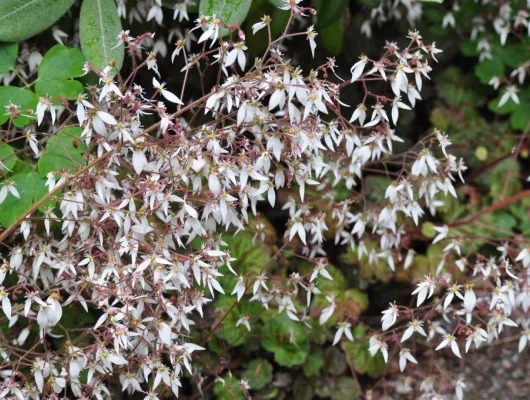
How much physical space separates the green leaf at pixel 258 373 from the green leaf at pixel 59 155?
71cm

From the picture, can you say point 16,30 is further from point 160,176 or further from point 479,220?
point 479,220

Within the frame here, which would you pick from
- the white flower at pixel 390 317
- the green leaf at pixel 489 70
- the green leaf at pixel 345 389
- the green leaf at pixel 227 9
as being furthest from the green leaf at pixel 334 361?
the green leaf at pixel 489 70

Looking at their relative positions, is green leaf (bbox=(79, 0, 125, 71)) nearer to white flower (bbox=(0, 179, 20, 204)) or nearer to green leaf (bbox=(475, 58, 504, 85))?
white flower (bbox=(0, 179, 20, 204))

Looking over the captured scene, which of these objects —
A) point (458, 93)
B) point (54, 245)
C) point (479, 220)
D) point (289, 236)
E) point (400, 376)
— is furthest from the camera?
point (458, 93)

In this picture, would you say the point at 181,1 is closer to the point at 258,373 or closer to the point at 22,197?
the point at 22,197

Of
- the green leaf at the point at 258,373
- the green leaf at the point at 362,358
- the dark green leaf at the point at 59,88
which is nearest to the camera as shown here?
the dark green leaf at the point at 59,88

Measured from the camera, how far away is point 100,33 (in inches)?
57.0

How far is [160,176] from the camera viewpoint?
4.31ft

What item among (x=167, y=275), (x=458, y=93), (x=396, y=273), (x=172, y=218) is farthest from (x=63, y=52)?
(x=458, y=93)

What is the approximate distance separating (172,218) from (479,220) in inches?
48.0

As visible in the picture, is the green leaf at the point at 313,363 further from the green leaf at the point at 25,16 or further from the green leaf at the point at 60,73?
the green leaf at the point at 25,16

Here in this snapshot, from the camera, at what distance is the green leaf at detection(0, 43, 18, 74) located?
4.83 ft

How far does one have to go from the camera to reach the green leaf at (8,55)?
1474 mm

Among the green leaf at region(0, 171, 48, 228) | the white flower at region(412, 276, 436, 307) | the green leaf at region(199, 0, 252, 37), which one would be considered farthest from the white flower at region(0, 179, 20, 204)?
the white flower at region(412, 276, 436, 307)
